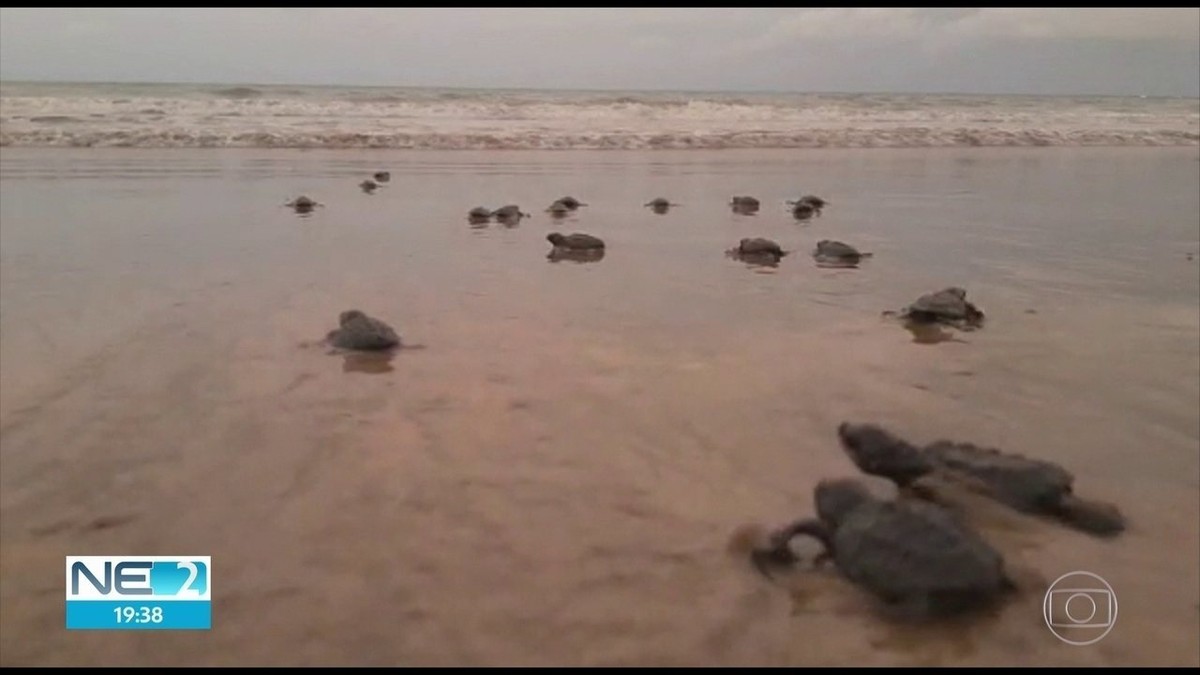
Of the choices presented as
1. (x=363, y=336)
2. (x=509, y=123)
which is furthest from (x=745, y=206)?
(x=509, y=123)

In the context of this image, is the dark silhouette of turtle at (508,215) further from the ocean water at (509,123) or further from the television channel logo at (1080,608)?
the ocean water at (509,123)

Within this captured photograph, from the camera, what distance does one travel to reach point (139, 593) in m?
2.98

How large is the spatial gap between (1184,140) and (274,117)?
1212 inches

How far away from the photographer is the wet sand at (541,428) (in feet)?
9.47

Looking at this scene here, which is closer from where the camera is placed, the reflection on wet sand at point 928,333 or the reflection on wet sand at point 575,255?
the reflection on wet sand at point 928,333

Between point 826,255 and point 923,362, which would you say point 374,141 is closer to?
point 826,255

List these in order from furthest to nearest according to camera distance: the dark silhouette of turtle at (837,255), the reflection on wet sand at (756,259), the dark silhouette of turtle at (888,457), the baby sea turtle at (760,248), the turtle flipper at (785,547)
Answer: the baby sea turtle at (760,248) → the dark silhouette of turtle at (837,255) → the reflection on wet sand at (756,259) → the dark silhouette of turtle at (888,457) → the turtle flipper at (785,547)

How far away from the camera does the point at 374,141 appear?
2242 cm

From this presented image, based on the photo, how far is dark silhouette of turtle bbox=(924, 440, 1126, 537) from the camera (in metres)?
3.53

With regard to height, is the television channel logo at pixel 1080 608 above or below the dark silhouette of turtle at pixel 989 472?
below

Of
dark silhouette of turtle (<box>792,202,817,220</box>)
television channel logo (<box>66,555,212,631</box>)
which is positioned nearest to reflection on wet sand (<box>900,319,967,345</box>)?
television channel logo (<box>66,555,212,631</box>)

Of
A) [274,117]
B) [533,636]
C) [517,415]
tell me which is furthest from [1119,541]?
[274,117]

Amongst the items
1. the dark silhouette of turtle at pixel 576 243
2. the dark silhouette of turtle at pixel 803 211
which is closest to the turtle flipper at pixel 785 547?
the dark silhouette of turtle at pixel 576 243

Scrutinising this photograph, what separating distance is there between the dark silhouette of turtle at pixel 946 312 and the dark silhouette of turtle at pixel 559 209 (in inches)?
245
